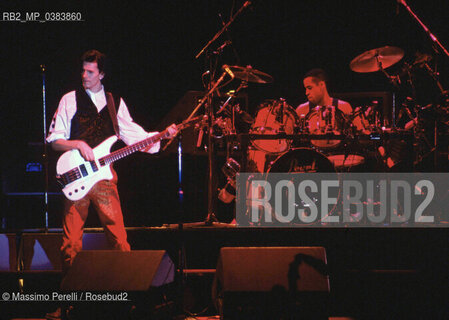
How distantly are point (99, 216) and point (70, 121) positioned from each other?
3.15 feet

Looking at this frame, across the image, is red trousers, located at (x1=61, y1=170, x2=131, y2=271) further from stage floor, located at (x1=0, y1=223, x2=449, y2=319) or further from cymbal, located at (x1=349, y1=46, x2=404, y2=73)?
cymbal, located at (x1=349, y1=46, x2=404, y2=73)

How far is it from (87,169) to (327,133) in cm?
254

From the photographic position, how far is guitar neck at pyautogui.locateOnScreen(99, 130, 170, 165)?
419 cm

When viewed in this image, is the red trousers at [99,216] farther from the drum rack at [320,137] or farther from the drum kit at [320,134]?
the drum rack at [320,137]

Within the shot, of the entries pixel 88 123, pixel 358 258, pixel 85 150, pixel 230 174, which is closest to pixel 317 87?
pixel 230 174

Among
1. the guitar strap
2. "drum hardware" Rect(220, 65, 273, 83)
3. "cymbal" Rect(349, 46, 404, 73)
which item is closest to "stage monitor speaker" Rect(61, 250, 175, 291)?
the guitar strap

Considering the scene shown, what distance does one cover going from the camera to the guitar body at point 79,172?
4.06 meters

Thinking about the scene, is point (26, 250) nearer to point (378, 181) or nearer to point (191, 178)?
point (191, 178)

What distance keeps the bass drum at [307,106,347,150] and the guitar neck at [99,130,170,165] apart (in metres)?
1.66

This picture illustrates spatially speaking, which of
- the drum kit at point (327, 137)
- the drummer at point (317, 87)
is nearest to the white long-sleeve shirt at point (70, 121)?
the drum kit at point (327, 137)

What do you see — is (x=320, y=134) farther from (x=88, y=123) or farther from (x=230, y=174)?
(x=88, y=123)

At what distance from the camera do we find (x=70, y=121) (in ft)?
13.6

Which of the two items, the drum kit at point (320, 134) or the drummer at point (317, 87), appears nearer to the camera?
the drum kit at point (320, 134)

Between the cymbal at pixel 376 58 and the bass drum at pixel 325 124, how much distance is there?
834 mm
